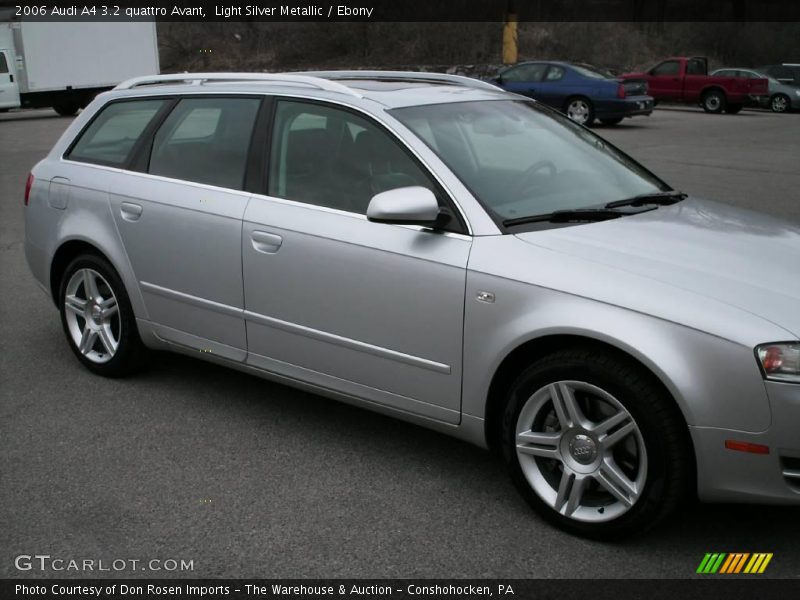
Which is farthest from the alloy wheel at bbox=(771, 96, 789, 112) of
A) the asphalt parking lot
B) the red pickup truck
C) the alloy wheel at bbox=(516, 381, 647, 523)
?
the alloy wheel at bbox=(516, 381, 647, 523)

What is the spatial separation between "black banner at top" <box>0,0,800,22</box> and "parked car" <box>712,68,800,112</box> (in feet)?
54.5

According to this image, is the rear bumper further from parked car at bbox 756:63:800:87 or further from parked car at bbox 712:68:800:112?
parked car at bbox 756:63:800:87

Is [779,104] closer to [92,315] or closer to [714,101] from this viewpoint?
[714,101]

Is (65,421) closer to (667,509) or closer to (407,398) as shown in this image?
(407,398)

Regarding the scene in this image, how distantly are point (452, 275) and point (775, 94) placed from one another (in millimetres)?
27087

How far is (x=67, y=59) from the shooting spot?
90.2 feet

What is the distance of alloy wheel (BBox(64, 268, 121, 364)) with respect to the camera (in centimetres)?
520

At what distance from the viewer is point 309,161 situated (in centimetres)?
435

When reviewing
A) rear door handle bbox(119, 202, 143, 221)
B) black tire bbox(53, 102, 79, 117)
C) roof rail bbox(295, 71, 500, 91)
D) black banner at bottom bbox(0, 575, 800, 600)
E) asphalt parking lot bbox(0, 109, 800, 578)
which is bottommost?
black tire bbox(53, 102, 79, 117)

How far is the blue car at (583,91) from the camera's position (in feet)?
70.7

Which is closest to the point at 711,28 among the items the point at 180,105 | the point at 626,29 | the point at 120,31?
the point at 626,29

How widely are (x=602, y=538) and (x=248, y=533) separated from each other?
128cm

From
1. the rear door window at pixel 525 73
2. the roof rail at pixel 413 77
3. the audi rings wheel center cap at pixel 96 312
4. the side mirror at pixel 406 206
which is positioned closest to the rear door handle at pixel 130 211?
the audi rings wheel center cap at pixel 96 312

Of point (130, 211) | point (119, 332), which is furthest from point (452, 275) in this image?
point (119, 332)
